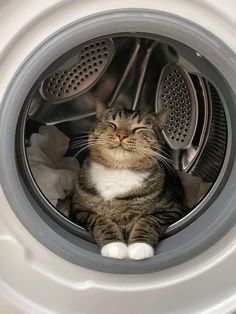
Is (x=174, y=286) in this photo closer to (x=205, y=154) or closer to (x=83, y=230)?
(x=83, y=230)

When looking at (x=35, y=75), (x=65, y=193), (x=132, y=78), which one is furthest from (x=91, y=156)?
(x=35, y=75)

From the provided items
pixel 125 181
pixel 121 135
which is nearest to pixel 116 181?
pixel 125 181

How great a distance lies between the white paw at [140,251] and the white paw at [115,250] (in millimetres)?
14

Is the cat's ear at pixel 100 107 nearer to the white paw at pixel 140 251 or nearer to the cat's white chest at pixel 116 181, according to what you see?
the cat's white chest at pixel 116 181

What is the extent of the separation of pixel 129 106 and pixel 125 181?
277mm

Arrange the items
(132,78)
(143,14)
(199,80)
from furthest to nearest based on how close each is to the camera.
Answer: (132,78) → (199,80) → (143,14)

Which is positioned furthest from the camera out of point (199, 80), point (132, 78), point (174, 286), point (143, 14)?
point (132, 78)

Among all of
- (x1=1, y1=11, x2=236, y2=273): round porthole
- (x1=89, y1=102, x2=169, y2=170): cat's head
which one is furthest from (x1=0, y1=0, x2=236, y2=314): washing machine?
(x1=89, y1=102, x2=169, y2=170): cat's head

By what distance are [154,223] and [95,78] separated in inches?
16.4

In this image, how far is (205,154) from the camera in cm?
139

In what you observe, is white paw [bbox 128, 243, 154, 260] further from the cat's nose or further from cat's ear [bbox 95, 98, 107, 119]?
cat's ear [bbox 95, 98, 107, 119]

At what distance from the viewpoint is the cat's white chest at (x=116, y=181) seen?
1.30 metres

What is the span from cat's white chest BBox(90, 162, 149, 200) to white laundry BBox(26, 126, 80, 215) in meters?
0.11

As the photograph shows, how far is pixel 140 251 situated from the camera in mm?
1148
